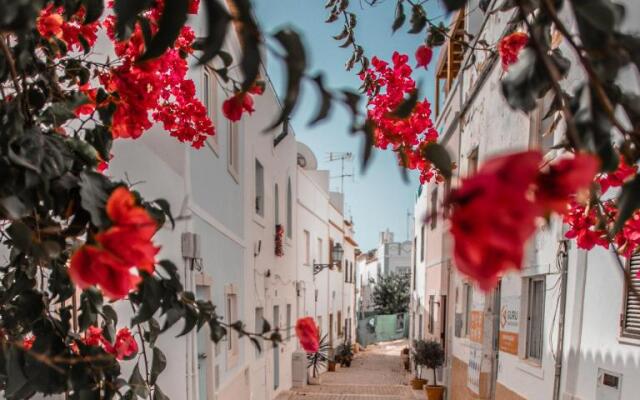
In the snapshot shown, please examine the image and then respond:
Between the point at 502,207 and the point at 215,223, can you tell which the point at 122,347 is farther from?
the point at 215,223

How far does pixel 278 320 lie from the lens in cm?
1002

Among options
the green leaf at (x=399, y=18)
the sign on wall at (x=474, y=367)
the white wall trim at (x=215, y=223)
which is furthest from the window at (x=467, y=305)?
the green leaf at (x=399, y=18)

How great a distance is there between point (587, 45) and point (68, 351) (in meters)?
1.40

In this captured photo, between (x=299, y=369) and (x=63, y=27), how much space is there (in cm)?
1082

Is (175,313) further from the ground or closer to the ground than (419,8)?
closer to the ground

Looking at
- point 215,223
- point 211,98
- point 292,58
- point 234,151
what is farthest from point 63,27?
point 234,151

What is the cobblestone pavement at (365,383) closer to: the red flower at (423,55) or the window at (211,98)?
the window at (211,98)

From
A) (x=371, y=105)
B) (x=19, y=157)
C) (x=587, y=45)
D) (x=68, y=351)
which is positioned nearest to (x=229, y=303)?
(x=371, y=105)

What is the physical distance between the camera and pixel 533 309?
4.69 meters

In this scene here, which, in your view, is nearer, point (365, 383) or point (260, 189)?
point (260, 189)

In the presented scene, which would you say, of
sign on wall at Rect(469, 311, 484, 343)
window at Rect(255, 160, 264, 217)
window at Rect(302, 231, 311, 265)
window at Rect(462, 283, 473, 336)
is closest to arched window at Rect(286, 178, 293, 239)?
window at Rect(302, 231, 311, 265)

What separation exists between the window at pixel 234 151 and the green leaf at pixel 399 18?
4.71 metres

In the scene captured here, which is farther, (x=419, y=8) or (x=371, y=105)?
(x=371, y=105)

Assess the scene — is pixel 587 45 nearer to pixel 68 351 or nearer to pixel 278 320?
pixel 68 351
